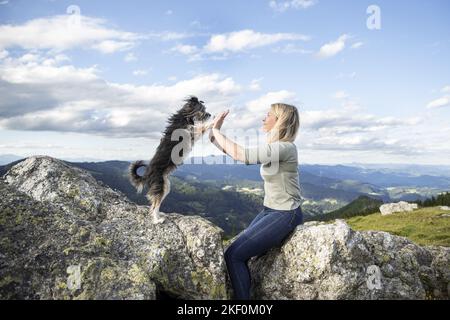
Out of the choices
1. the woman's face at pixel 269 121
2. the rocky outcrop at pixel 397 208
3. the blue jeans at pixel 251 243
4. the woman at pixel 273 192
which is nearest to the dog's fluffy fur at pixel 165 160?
the woman's face at pixel 269 121

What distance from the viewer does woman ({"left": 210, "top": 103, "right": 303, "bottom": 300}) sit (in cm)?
860

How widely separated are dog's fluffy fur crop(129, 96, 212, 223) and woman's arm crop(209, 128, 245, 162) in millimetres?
689

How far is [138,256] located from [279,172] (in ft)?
12.4

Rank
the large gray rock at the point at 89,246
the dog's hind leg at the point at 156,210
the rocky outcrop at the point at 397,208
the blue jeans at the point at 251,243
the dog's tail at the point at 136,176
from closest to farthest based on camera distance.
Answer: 1. the large gray rock at the point at 89,246
2. the blue jeans at the point at 251,243
3. the dog's hind leg at the point at 156,210
4. the dog's tail at the point at 136,176
5. the rocky outcrop at the point at 397,208

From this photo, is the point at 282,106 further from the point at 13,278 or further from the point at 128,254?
the point at 13,278

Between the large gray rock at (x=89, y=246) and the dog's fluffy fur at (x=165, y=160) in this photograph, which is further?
the dog's fluffy fur at (x=165, y=160)

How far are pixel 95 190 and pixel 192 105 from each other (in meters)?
3.84

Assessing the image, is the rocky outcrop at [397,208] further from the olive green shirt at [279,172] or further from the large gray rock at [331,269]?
the olive green shirt at [279,172]

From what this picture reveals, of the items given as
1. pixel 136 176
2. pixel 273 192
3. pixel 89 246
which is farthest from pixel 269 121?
pixel 89 246

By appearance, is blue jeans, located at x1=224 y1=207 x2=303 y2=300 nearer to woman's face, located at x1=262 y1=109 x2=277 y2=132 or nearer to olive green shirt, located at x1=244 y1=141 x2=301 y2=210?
olive green shirt, located at x1=244 y1=141 x2=301 y2=210

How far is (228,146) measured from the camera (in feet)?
27.8

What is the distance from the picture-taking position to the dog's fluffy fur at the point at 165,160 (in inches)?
390

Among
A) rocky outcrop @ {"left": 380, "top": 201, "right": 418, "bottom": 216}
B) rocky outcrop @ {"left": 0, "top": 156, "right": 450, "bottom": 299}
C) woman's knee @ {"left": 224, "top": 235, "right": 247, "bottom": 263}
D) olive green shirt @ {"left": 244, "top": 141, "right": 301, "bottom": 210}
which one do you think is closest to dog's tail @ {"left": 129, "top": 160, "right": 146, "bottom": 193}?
rocky outcrop @ {"left": 0, "top": 156, "right": 450, "bottom": 299}
